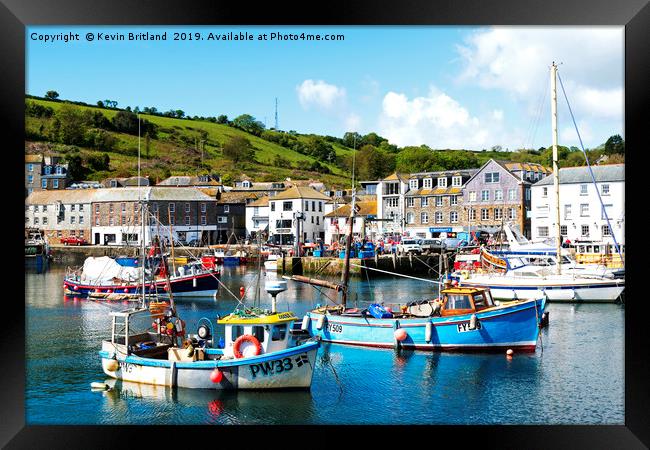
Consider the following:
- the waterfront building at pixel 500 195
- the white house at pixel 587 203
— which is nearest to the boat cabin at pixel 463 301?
the white house at pixel 587 203

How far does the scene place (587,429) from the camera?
10.7 metres

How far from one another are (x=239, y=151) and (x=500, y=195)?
38.3 m

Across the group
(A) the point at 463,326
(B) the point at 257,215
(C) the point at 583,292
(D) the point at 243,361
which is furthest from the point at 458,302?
(B) the point at 257,215

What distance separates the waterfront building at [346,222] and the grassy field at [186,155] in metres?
15.6

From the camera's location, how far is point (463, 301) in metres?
18.6

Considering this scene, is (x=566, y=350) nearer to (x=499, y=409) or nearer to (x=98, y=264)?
(x=499, y=409)

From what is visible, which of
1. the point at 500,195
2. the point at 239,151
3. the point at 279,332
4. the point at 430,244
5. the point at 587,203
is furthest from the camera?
the point at 239,151

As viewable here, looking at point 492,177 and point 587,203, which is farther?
point 492,177

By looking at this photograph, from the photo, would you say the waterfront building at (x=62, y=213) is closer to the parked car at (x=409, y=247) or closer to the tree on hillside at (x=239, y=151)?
the tree on hillside at (x=239, y=151)

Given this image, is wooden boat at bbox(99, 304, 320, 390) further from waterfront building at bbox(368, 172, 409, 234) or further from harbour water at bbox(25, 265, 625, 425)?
waterfront building at bbox(368, 172, 409, 234)

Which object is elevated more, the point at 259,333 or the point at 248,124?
the point at 248,124

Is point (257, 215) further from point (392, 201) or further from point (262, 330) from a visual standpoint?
point (262, 330)

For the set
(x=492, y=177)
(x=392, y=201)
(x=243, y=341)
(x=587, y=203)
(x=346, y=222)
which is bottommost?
(x=243, y=341)

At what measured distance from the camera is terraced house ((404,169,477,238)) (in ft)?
173
